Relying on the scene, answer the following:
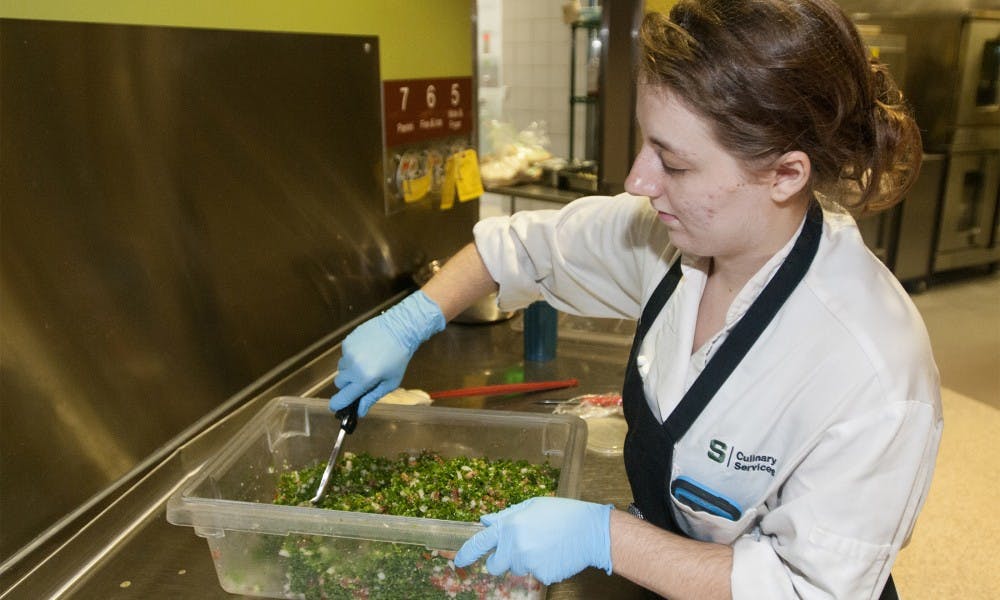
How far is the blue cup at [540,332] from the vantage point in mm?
1608

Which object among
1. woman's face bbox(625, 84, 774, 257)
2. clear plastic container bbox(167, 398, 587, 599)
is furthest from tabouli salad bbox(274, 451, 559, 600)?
woman's face bbox(625, 84, 774, 257)

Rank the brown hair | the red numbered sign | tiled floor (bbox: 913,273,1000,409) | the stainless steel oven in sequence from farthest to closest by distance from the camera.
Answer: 1. the stainless steel oven
2. tiled floor (bbox: 913,273,1000,409)
3. the red numbered sign
4. the brown hair

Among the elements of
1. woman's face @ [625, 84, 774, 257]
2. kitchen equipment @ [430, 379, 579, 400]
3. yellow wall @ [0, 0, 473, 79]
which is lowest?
kitchen equipment @ [430, 379, 579, 400]

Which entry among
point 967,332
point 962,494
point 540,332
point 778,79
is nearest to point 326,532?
point 778,79

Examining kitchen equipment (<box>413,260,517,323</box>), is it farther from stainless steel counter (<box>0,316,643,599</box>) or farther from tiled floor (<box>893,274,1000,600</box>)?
tiled floor (<box>893,274,1000,600</box>)

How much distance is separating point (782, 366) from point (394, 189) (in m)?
1.24

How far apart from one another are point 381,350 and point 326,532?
36cm

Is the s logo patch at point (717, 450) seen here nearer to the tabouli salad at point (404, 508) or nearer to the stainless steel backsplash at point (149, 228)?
the tabouli salad at point (404, 508)

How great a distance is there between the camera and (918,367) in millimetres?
772

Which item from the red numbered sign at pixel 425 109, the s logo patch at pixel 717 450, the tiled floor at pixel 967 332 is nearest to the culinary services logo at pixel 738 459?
the s logo patch at pixel 717 450

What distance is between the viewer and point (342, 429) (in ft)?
3.63

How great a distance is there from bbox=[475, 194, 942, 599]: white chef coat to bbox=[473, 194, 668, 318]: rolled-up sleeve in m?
0.16

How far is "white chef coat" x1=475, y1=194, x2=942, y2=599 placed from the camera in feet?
2.42

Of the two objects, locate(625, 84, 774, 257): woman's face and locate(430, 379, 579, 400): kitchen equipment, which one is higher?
locate(625, 84, 774, 257): woman's face
